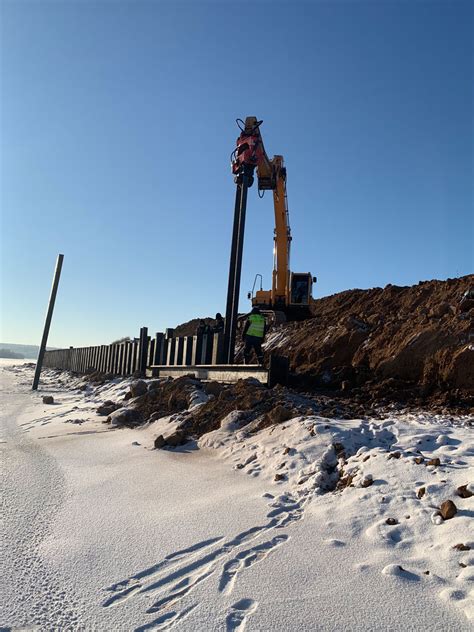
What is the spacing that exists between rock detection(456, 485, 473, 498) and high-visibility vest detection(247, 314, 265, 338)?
707 centimetres

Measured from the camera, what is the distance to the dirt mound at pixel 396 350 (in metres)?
7.58

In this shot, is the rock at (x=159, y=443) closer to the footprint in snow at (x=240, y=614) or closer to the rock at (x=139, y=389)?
the rock at (x=139, y=389)

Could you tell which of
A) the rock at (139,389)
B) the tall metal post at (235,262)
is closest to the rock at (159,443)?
the rock at (139,389)

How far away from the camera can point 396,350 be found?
8.53 meters

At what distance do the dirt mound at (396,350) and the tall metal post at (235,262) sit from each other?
122 centimetres

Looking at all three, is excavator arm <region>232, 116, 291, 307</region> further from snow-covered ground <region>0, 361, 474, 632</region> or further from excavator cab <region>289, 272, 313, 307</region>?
snow-covered ground <region>0, 361, 474, 632</region>

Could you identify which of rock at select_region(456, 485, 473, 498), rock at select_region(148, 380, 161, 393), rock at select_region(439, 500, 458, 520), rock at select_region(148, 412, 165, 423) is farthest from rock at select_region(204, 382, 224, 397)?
rock at select_region(439, 500, 458, 520)

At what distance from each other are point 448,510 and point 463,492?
0.31 m

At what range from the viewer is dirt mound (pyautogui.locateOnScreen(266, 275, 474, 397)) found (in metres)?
7.58

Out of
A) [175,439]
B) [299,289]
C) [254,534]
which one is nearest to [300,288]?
[299,289]

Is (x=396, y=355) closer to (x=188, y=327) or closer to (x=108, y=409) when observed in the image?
(x=108, y=409)

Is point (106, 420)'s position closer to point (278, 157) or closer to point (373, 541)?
point (373, 541)

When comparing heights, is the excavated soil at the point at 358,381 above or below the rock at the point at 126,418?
above

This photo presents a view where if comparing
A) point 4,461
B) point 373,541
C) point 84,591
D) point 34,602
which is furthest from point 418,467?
point 4,461
